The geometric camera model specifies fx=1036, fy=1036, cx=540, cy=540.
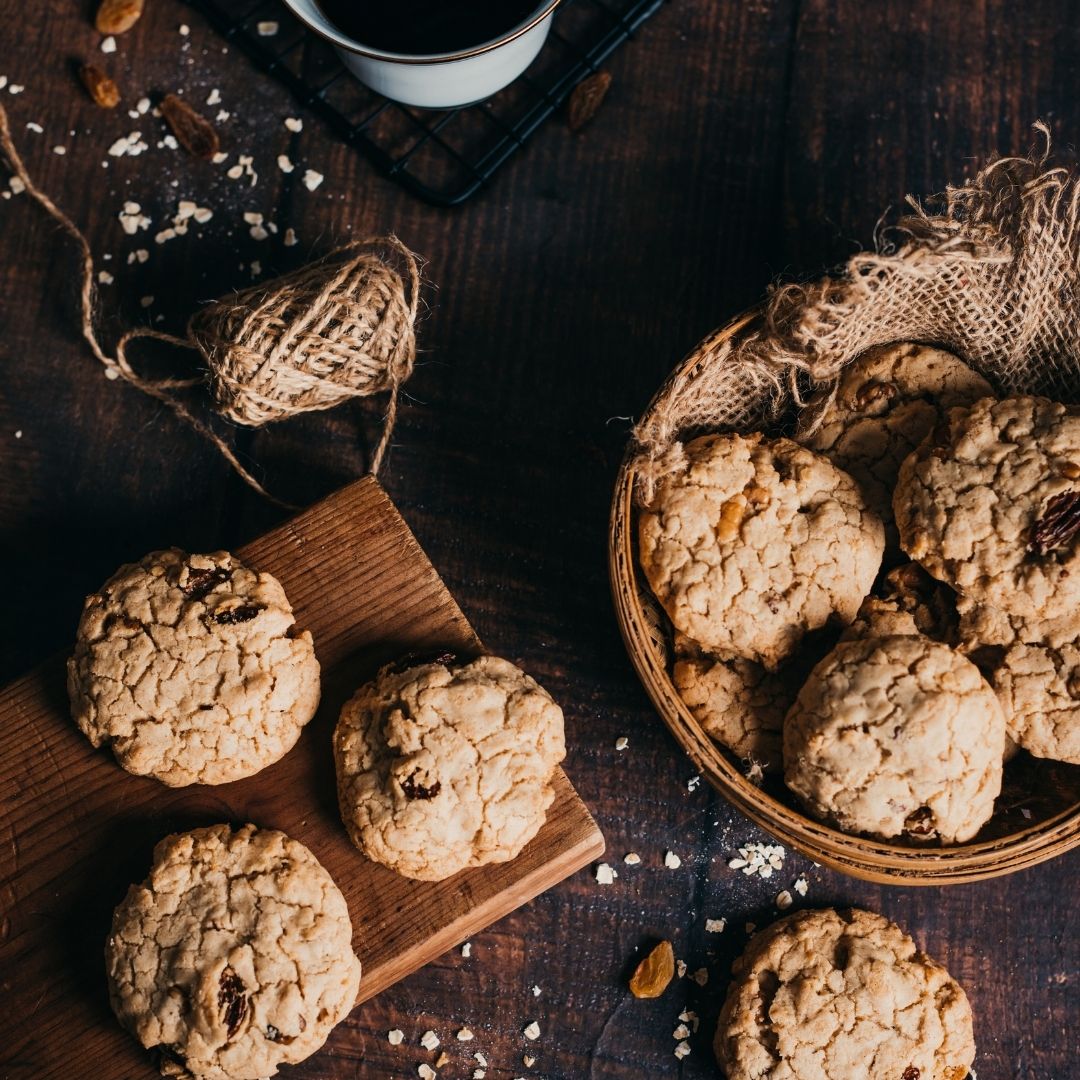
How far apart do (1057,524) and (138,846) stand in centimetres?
111

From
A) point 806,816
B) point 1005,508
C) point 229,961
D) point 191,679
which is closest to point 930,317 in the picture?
point 1005,508

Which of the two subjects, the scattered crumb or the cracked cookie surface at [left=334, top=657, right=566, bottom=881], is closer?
the cracked cookie surface at [left=334, top=657, right=566, bottom=881]

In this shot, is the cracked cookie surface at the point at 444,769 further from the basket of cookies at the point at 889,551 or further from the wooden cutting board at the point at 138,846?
the basket of cookies at the point at 889,551

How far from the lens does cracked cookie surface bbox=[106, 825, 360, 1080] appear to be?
1.15m

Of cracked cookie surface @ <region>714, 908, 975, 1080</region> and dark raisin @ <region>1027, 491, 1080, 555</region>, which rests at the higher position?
dark raisin @ <region>1027, 491, 1080, 555</region>

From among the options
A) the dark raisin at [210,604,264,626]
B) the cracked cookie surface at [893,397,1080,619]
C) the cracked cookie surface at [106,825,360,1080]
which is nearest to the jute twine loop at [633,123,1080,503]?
the cracked cookie surface at [893,397,1080,619]

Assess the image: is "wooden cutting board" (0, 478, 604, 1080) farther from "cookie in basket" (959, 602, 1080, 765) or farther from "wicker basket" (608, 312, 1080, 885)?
"cookie in basket" (959, 602, 1080, 765)

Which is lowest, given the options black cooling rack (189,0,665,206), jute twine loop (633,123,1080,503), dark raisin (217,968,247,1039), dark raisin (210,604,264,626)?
dark raisin (217,968,247,1039)

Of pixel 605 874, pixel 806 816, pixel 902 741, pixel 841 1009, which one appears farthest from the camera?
pixel 605 874

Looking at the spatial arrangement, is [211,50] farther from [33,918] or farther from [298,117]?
[33,918]

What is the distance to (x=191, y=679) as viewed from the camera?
47.1 inches

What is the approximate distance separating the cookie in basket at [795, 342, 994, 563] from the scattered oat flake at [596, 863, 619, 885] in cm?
57

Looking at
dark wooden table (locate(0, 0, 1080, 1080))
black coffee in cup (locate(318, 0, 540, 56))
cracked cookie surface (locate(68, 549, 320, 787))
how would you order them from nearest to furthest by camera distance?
cracked cookie surface (locate(68, 549, 320, 787))
black coffee in cup (locate(318, 0, 540, 56))
dark wooden table (locate(0, 0, 1080, 1080))

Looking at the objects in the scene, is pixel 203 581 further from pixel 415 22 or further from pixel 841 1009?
pixel 841 1009
